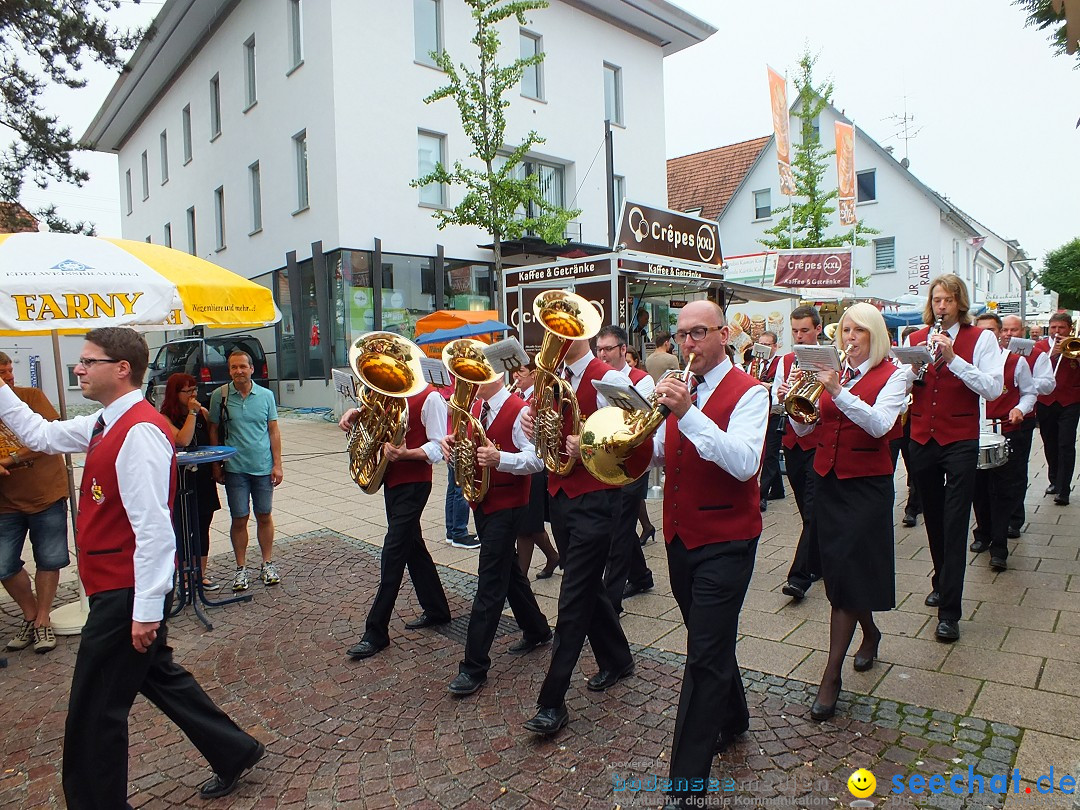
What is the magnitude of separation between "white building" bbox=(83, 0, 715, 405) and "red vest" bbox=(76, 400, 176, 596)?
13231mm

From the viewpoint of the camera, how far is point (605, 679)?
381 centimetres

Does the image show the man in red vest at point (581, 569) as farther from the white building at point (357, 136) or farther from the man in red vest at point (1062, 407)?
the white building at point (357, 136)

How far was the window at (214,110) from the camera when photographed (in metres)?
21.0

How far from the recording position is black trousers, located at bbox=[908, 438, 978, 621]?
421cm

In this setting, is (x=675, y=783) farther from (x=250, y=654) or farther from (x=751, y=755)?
(x=250, y=654)

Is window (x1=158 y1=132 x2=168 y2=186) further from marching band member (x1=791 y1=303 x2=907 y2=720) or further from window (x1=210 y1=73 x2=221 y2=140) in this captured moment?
marching band member (x1=791 y1=303 x2=907 y2=720)

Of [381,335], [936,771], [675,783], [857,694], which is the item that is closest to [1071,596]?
[857,694]

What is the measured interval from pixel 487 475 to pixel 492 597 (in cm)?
67

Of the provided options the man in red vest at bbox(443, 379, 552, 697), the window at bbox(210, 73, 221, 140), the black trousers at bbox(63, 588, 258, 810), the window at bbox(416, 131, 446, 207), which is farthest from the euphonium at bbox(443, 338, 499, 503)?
the window at bbox(210, 73, 221, 140)

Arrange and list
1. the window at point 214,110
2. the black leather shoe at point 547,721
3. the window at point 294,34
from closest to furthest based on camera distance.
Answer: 1. the black leather shoe at point 547,721
2. the window at point 294,34
3. the window at point 214,110

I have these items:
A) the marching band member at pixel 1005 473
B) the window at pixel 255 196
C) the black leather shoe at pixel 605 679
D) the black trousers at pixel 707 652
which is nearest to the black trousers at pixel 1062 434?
the marching band member at pixel 1005 473

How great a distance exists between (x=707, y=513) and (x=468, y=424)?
1.64 m

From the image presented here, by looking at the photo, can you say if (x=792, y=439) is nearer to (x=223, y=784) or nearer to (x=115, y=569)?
(x=223, y=784)

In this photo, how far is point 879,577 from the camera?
3.54m
